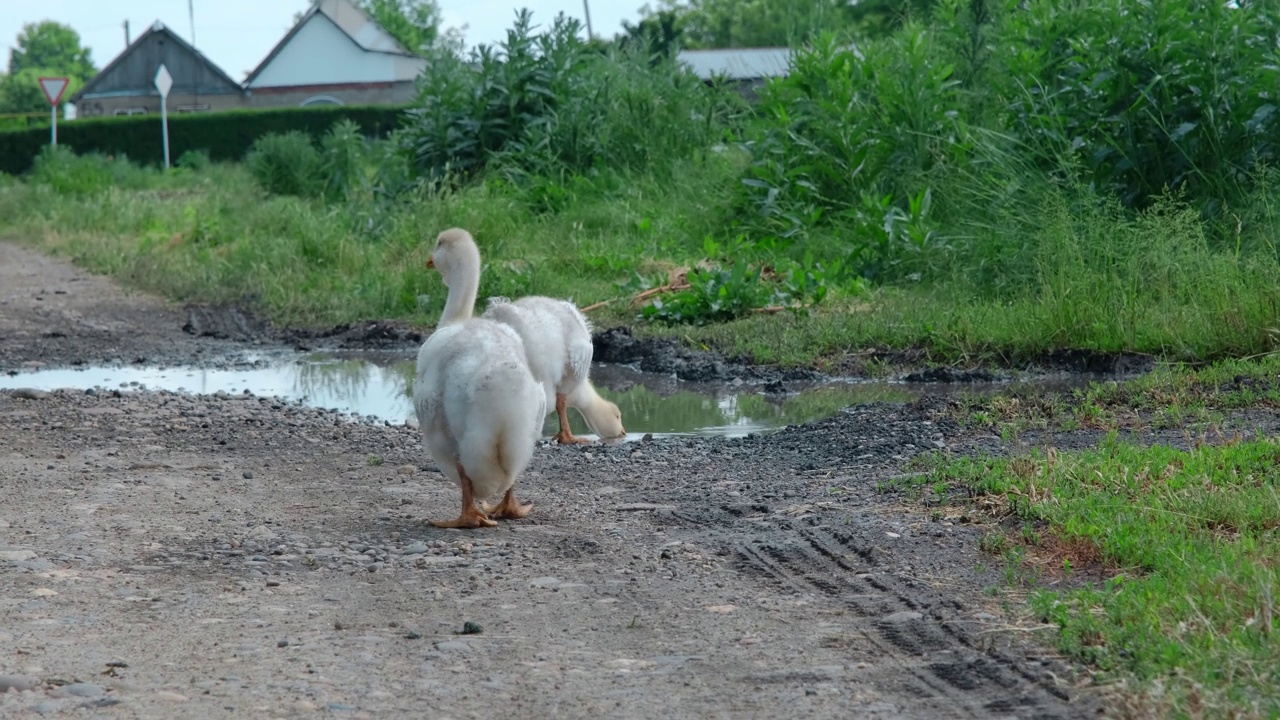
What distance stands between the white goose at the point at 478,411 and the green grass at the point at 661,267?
15.5ft

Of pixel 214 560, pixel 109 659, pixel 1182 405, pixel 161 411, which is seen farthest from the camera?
pixel 161 411

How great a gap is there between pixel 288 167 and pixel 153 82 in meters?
46.3

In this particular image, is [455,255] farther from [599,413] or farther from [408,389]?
[408,389]

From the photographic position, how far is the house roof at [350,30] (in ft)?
217

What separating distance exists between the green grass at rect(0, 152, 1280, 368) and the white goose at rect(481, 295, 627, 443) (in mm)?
2413

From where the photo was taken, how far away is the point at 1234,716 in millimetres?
3438

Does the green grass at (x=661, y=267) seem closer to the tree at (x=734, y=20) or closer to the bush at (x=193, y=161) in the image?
the bush at (x=193, y=161)

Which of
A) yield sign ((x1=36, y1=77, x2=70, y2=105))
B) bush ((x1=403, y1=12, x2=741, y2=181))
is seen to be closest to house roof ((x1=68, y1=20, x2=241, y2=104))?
yield sign ((x1=36, y1=77, x2=70, y2=105))

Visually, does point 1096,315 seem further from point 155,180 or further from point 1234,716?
point 155,180

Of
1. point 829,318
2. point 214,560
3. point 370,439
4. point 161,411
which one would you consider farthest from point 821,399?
point 214,560

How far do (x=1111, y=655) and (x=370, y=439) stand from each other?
532cm

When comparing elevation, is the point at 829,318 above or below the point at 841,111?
below

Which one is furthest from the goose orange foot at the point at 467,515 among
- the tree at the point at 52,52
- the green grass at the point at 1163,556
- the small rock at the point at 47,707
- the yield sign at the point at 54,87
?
the tree at the point at 52,52

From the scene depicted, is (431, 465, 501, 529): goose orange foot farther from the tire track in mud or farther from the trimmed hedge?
the trimmed hedge
